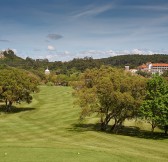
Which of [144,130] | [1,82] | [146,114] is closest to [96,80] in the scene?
[146,114]

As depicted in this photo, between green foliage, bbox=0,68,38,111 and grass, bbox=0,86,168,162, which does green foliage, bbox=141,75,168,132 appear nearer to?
grass, bbox=0,86,168,162

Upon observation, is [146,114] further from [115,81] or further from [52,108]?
[52,108]

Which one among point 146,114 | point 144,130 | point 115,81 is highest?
point 115,81

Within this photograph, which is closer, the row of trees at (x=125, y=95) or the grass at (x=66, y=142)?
the grass at (x=66, y=142)

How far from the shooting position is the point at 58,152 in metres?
26.3

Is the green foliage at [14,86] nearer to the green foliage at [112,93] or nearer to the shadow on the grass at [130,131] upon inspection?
the shadow on the grass at [130,131]

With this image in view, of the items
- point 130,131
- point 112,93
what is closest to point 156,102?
point 112,93

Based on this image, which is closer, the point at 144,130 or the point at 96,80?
the point at 96,80

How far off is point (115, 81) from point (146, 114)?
692cm

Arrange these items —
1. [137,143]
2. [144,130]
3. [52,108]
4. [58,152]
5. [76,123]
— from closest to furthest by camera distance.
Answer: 1. [58,152]
2. [137,143]
3. [144,130]
4. [76,123]
5. [52,108]

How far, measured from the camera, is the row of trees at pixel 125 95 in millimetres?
45188

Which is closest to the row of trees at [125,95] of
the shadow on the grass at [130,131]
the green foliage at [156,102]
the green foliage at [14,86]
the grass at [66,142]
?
the green foliage at [156,102]

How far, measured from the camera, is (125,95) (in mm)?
46531

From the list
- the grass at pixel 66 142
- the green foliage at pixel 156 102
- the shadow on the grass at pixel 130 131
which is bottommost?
the shadow on the grass at pixel 130 131
